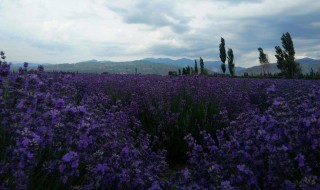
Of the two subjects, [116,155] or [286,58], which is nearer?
[116,155]

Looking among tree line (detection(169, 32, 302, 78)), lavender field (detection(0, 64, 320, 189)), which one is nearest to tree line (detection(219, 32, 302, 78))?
tree line (detection(169, 32, 302, 78))

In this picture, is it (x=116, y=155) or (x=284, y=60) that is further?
(x=284, y=60)

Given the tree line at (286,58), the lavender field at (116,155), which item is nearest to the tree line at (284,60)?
the tree line at (286,58)

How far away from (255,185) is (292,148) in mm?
350

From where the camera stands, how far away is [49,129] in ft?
7.15

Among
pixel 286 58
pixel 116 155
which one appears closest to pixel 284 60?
pixel 286 58

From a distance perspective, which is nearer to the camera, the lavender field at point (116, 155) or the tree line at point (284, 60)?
the lavender field at point (116, 155)

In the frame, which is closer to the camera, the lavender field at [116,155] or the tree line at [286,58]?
the lavender field at [116,155]

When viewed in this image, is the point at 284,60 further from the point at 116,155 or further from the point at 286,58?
the point at 116,155

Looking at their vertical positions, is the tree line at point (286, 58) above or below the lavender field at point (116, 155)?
above

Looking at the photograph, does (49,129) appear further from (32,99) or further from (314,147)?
(314,147)

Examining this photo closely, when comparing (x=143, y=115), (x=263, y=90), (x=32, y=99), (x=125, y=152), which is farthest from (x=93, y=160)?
(x=263, y=90)

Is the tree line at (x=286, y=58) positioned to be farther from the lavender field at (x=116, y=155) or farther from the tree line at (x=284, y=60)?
the lavender field at (x=116, y=155)

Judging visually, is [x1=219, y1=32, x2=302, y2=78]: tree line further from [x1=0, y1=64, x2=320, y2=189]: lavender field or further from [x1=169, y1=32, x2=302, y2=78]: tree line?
[x1=0, y1=64, x2=320, y2=189]: lavender field
